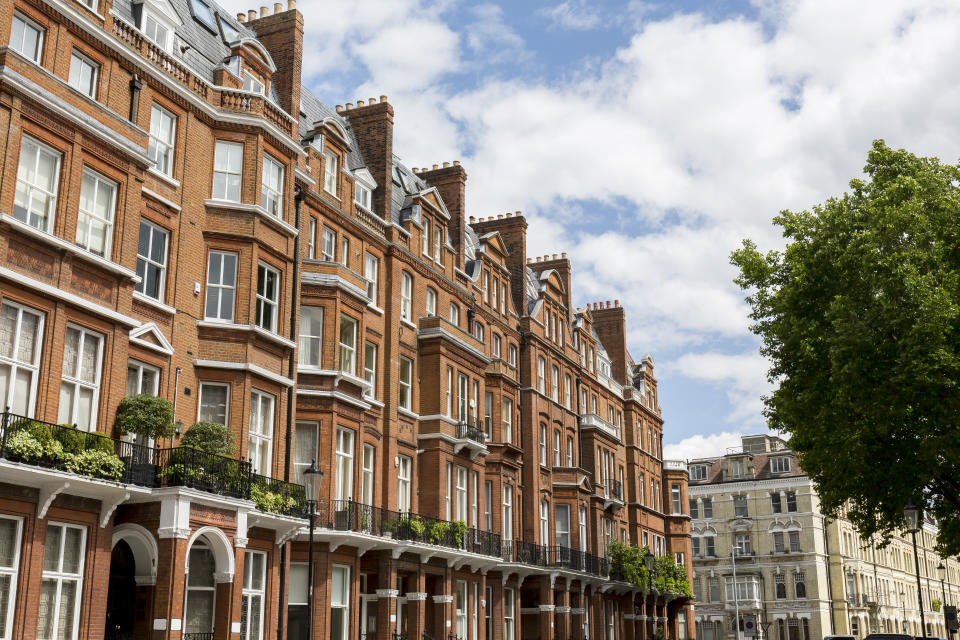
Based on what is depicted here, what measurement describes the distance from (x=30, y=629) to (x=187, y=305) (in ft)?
29.3

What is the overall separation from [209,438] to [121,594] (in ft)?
12.8

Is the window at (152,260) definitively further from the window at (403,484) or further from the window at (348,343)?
the window at (403,484)

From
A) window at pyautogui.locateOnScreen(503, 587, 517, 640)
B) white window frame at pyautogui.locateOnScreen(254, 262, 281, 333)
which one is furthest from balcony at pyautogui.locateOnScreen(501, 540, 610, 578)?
white window frame at pyautogui.locateOnScreen(254, 262, 281, 333)

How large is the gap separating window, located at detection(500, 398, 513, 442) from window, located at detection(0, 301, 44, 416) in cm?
2501

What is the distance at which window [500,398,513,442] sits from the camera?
42000 mm

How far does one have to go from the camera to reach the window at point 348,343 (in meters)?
29.7

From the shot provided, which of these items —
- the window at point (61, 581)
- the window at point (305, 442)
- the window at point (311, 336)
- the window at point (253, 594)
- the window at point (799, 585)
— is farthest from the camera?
the window at point (799, 585)

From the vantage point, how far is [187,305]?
78.7 feet

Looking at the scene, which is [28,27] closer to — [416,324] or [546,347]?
[416,324]

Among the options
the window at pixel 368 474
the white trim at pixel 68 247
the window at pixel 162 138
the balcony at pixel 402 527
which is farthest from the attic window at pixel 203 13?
the balcony at pixel 402 527

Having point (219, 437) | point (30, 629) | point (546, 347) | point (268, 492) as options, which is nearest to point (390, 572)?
point (268, 492)

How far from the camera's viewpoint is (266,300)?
25.9 meters

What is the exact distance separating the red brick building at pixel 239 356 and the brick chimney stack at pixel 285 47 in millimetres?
105

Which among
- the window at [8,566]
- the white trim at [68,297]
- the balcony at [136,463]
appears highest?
the white trim at [68,297]
